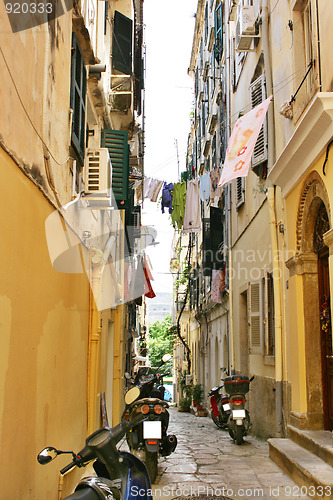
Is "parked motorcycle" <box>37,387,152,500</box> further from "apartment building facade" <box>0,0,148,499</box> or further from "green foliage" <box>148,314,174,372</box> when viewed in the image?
"green foliage" <box>148,314,174,372</box>

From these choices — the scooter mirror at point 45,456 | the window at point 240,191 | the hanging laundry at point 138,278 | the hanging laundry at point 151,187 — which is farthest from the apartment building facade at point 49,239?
the hanging laundry at point 138,278

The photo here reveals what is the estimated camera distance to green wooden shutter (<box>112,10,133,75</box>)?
11938 mm

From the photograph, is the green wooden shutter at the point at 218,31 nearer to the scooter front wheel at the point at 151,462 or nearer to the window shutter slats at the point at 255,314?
the window shutter slats at the point at 255,314

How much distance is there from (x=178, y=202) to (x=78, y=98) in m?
11.0

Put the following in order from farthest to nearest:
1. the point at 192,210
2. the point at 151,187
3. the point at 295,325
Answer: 1. the point at 151,187
2. the point at 192,210
3. the point at 295,325

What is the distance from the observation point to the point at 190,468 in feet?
24.1

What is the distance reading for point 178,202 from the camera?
58.6ft

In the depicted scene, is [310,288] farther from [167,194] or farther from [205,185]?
[167,194]

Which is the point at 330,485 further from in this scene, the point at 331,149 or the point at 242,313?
the point at 242,313

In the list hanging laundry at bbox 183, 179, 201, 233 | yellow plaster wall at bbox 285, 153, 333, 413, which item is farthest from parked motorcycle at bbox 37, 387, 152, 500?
hanging laundry at bbox 183, 179, 201, 233

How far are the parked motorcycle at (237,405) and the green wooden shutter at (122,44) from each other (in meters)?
7.32

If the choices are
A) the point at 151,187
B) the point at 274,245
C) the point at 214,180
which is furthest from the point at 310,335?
the point at 151,187

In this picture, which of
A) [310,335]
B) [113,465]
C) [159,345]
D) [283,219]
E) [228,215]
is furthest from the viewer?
[159,345]

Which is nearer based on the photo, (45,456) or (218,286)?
(45,456)
